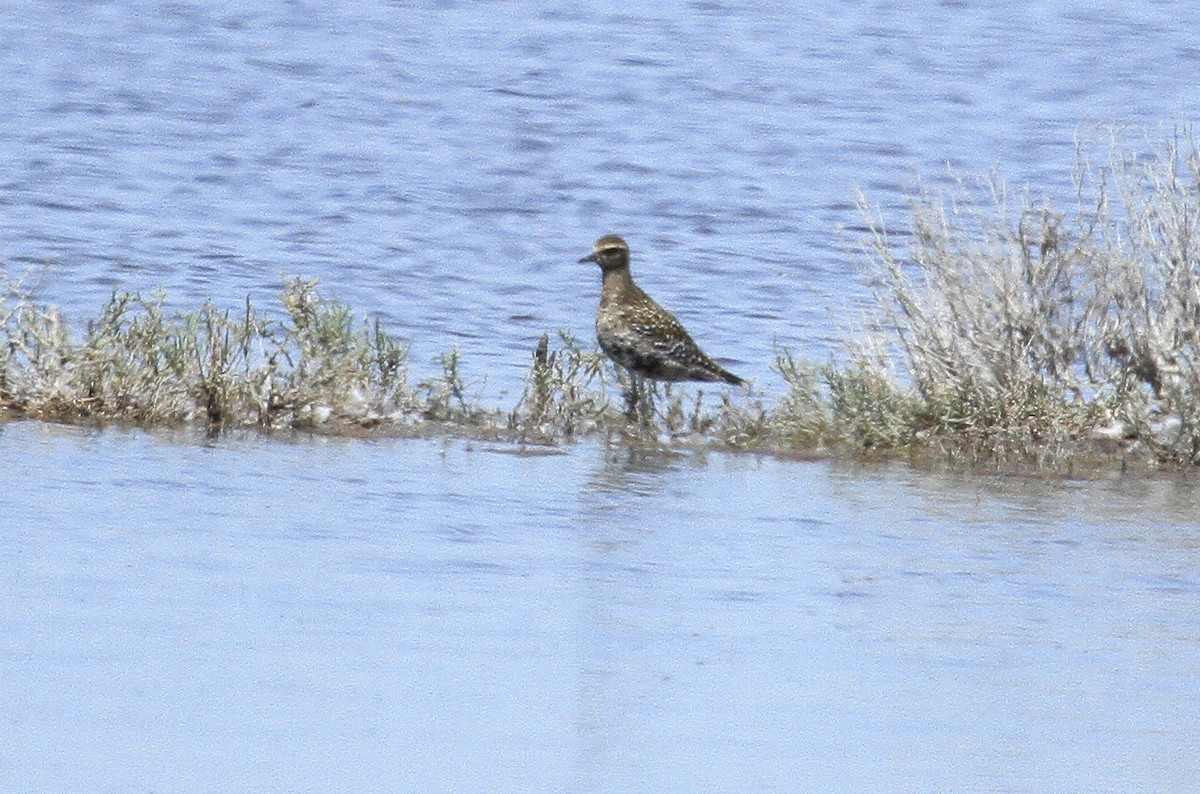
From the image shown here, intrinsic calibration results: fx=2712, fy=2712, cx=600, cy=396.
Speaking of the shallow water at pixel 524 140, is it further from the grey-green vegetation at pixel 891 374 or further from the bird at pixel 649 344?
the grey-green vegetation at pixel 891 374

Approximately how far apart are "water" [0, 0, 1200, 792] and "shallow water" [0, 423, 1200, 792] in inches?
0.7

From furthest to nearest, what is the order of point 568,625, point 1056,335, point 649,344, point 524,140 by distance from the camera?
point 524,140 < point 649,344 < point 1056,335 < point 568,625

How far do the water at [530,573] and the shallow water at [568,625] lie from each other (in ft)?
0.06

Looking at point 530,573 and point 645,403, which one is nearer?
point 530,573

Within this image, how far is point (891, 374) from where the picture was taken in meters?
12.9

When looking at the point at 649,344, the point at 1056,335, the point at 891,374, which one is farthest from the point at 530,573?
the point at 1056,335

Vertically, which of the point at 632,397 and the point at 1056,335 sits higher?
the point at 1056,335

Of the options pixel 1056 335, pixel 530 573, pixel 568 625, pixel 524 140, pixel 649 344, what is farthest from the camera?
pixel 524 140

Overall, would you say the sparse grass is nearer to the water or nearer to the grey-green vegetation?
the grey-green vegetation

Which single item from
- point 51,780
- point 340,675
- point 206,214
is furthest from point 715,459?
point 206,214

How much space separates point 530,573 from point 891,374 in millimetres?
4282

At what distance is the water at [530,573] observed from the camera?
6922mm

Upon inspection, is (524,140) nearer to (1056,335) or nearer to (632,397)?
(632,397)

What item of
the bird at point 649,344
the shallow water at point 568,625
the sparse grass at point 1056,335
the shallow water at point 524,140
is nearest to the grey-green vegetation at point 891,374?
the sparse grass at point 1056,335
